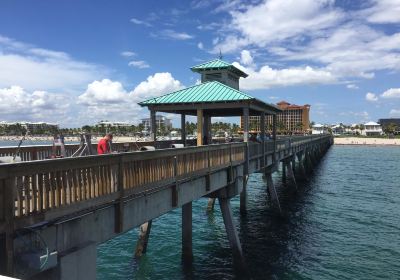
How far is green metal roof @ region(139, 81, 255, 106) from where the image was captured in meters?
19.1

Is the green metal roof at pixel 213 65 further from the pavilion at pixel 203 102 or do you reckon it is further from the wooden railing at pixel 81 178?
the wooden railing at pixel 81 178

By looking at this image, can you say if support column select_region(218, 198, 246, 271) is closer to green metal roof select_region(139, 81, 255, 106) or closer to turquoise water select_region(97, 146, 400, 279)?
turquoise water select_region(97, 146, 400, 279)

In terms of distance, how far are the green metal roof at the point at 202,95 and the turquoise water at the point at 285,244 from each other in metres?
6.80

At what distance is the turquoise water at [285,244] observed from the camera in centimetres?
1620

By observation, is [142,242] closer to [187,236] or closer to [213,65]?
[187,236]

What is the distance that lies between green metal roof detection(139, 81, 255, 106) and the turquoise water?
6.80 meters

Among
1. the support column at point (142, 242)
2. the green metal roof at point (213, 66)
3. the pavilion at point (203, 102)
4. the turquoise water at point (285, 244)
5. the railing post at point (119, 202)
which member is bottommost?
the turquoise water at point (285, 244)

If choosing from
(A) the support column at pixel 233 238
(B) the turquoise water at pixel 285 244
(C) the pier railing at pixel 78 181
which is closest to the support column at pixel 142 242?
(B) the turquoise water at pixel 285 244

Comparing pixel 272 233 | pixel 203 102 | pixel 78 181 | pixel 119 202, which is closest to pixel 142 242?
pixel 203 102

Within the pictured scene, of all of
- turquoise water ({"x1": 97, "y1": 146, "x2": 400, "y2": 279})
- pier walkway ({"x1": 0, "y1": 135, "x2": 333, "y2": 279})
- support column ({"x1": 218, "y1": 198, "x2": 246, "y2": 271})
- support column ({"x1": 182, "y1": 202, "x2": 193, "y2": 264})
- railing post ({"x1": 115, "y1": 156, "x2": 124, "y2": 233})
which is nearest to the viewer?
pier walkway ({"x1": 0, "y1": 135, "x2": 333, "y2": 279})

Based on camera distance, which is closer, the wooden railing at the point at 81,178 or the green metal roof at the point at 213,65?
the wooden railing at the point at 81,178

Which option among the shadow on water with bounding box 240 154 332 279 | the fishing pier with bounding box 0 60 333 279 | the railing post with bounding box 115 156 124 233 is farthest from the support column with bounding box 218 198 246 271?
the railing post with bounding box 115 156 124 233

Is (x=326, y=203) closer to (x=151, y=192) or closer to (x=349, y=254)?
(x=349, y=254)

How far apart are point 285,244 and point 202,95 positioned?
8225 mm
